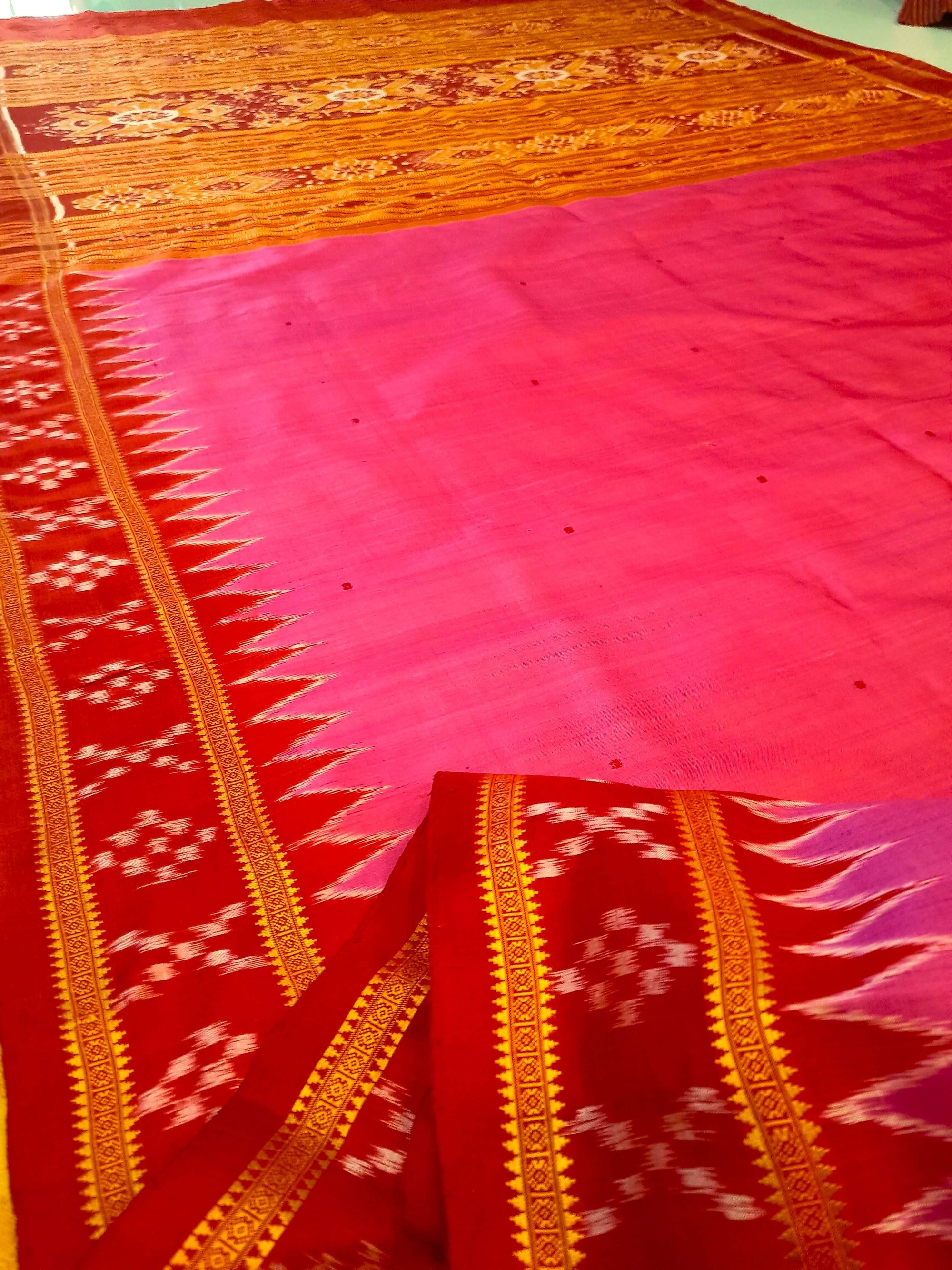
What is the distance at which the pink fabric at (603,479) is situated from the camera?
121cm

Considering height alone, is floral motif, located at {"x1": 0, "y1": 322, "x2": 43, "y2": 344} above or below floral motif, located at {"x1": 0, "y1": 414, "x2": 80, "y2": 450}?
above

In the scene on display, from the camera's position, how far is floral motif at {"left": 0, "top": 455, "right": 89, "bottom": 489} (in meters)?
1.56

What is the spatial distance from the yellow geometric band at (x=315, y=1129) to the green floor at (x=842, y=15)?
3.89 m

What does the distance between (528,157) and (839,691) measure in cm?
180

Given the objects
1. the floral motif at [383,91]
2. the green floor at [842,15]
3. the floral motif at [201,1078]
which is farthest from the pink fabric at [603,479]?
the green floor at [842,15]

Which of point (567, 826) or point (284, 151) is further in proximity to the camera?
point (284, 151)

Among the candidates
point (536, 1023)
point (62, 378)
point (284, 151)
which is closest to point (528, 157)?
point (284, 151)

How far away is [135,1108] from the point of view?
0.86 meters

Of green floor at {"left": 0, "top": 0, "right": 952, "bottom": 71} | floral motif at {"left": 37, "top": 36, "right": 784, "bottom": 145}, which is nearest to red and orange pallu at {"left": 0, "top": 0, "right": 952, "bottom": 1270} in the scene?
floral motif at {"left": 37, "top": 36, "right": 784, "bottom": 145}

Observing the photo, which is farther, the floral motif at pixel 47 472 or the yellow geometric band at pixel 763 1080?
the floral motif at pixel 47 472

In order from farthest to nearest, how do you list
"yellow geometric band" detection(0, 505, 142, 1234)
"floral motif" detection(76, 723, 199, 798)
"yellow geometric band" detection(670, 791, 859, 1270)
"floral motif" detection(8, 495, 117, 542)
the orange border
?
"floral motif" detection(8, 495, 117, 542) → "floral motif" detection(76, 723, 199, 798) → the orange border → "yellow geometric band" detection(0, 505, 142, 1234) → "yellow geometric band" detection(670, 791, 859, 1270)

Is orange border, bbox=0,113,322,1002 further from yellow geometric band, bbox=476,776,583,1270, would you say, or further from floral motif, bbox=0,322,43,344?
yellow geometric band, bbox=476,776,583,1270

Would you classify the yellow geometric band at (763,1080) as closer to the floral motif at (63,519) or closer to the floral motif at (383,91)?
the floral motif at (63,519)

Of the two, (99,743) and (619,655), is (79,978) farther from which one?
(619,655)
